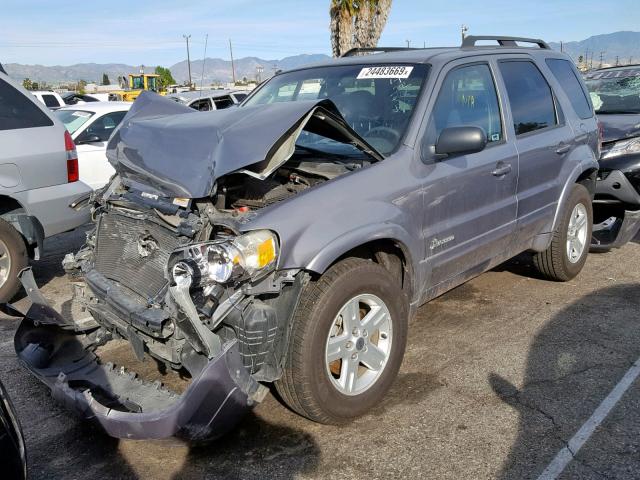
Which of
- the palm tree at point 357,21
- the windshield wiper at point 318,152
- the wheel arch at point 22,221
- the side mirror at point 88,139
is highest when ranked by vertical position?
the palm tree at point 357,21

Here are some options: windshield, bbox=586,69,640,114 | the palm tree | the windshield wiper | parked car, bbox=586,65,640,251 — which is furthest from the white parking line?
the palm tree

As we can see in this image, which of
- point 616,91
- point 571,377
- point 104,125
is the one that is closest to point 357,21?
point 104,125

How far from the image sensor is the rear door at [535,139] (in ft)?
14.9

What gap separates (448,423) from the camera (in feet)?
10.8

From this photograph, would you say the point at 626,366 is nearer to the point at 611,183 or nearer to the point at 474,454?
the point at 474,454

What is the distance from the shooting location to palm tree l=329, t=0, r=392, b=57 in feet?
57.0

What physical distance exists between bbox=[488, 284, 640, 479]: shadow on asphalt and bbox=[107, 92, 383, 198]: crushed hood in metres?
1.70

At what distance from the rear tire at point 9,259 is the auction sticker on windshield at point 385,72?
3332 millimetres

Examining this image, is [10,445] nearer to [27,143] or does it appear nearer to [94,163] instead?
[27,143]

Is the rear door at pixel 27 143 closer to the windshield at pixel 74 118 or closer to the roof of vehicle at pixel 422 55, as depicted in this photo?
the roof of vehicle at pixel 422 55

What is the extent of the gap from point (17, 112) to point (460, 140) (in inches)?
164

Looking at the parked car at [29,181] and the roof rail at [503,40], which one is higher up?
the roof rail at [503,40]

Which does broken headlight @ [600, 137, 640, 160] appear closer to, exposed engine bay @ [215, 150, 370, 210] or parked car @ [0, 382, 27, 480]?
exposed engine bay @ [215, 150, 370, 210]

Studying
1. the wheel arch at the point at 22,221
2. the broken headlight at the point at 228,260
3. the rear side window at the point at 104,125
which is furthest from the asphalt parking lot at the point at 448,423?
the rear side window at the point at 104,125
